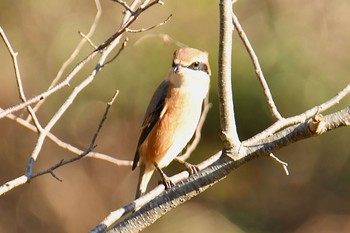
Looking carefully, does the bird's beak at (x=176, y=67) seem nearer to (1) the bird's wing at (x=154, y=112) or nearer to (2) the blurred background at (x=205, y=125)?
(1) the bird's wing at (x=154, y=112)

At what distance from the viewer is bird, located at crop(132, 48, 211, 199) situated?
3.49m

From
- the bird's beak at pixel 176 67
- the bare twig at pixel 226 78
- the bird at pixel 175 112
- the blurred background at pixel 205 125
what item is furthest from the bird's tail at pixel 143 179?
the blurred background at pixel 205 125

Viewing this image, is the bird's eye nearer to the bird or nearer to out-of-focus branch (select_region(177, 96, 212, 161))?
the bird

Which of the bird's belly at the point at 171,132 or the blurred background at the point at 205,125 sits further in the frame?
the blurred background at the point at 205,125

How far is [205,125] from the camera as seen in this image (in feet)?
23.8

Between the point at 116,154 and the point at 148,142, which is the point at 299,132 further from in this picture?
the point at 116,154

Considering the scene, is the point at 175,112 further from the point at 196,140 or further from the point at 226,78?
the point at 226,78

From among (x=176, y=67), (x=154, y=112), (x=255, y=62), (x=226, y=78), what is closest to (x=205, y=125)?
(x=154, y=112)

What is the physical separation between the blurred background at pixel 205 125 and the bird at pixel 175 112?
2911 mm

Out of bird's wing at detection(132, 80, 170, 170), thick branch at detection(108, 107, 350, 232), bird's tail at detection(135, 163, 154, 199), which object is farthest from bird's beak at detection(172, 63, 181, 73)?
thick branch at detection(108, 107, 350, 232)

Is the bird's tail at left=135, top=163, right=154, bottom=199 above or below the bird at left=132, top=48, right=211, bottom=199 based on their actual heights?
below

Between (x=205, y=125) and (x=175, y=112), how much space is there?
12.4ft

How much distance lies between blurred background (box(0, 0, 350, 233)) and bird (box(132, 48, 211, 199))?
2.91 meters

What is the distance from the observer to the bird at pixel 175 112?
11.5ft
